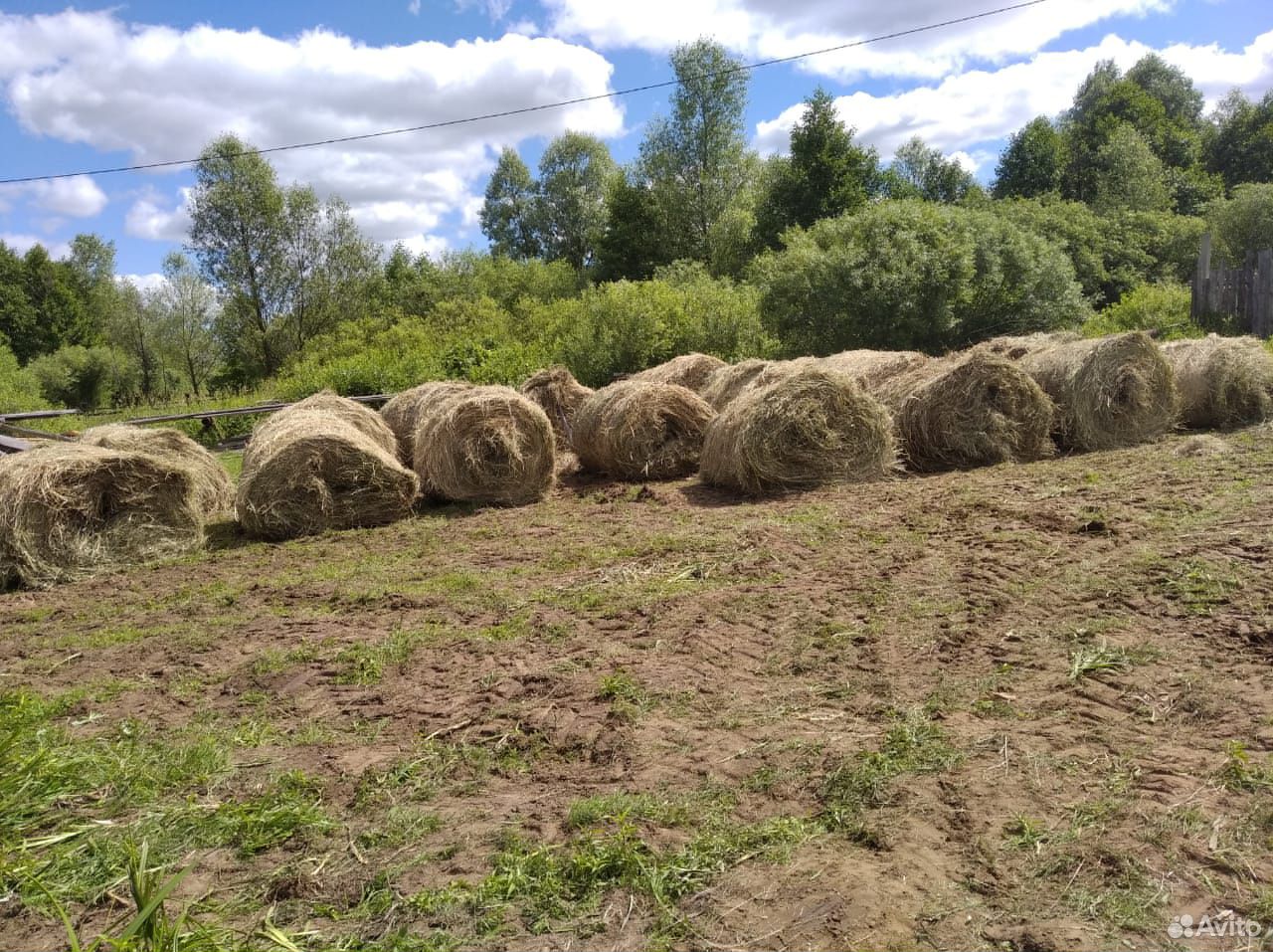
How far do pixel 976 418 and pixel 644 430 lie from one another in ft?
14.1

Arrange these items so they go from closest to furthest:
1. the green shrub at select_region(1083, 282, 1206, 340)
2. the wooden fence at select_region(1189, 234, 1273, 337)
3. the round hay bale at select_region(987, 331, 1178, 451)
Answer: the round hay bale at select_region(987, 331, 1178, 451) < the wooden fence at select_region(1189, 234, 1273, 337) < the green shrub at select_region(1083, 282, 1206, 340)

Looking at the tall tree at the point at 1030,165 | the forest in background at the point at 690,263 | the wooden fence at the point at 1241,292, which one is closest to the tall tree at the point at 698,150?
the forest in background at the point at 690,263

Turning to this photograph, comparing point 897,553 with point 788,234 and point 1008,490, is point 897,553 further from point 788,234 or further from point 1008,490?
point 788,234

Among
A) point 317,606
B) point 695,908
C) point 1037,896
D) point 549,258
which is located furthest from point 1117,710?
point 549,258

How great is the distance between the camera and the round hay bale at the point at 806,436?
34.2ft

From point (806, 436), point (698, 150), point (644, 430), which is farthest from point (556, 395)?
point (698, 150)

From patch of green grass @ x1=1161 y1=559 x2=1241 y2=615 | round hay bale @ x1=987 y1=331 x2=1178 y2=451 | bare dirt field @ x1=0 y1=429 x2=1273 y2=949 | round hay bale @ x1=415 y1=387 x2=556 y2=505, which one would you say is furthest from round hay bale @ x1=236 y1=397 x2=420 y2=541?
round hay bale @ x1=987 y1=331 x2=1178 y2=451

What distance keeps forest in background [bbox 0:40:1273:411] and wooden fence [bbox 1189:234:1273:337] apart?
1016 millimetres

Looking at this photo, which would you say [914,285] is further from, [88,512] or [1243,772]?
[1243,772]

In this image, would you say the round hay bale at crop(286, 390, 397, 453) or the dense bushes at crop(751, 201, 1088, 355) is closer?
the round hay bale at crop(286, 390, 397, 453)

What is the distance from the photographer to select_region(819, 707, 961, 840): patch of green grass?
11.5 feet

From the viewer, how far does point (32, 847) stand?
349cm

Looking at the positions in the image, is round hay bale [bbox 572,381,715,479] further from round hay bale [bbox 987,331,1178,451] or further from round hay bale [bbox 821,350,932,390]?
round hay bale [bbox 987,331,1178,451]

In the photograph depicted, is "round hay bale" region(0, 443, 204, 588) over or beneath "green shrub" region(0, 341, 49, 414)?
beneath
